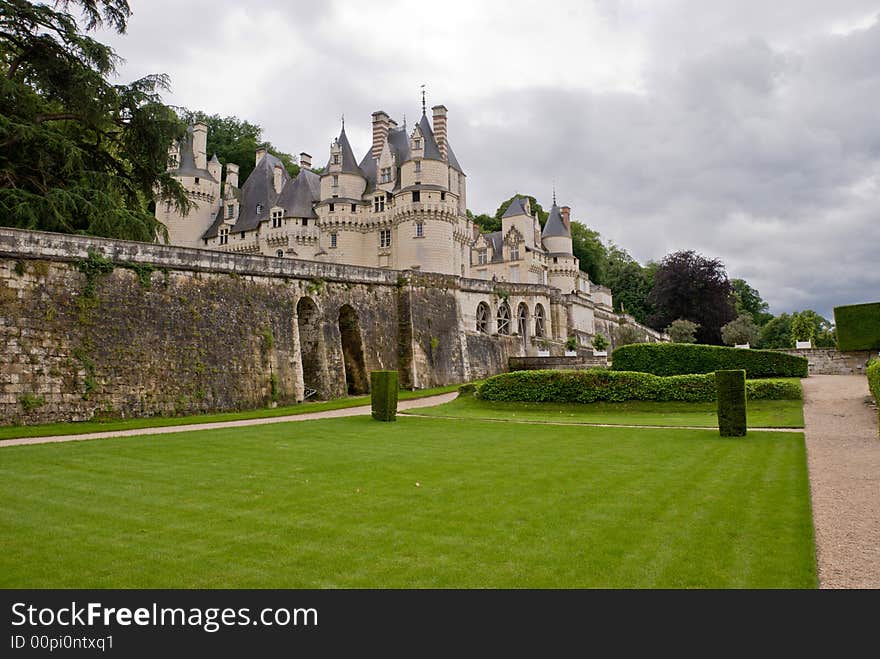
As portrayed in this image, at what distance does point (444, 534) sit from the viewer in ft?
20.3

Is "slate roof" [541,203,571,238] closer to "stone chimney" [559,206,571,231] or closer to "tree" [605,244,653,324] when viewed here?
"stone chimney" [559,206,571,231]

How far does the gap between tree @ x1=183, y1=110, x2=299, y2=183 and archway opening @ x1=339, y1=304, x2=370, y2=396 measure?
33.6 m

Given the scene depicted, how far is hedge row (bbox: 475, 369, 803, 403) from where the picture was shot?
20.5 m

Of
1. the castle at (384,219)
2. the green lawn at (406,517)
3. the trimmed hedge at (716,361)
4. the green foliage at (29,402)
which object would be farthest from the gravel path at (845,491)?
the castle at (384,219)

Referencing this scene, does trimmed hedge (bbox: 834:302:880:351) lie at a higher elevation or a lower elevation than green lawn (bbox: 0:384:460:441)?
higher

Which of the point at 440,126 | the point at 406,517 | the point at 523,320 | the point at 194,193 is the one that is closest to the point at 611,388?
the point at 406,517

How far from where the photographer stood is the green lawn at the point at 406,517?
507 centimetres

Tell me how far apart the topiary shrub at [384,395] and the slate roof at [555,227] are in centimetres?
3799

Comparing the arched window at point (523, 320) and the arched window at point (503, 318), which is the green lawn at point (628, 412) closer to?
the arched window at point (503, 318)

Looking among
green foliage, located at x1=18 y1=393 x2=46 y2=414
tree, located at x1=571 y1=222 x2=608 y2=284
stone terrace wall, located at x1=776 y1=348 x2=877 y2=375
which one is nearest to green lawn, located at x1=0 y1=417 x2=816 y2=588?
green foliage, located at x1=18 y1=393 x2=46 y2=414

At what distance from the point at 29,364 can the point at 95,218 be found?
5642 millimetres

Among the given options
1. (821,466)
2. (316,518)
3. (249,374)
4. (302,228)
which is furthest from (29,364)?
(302,228)

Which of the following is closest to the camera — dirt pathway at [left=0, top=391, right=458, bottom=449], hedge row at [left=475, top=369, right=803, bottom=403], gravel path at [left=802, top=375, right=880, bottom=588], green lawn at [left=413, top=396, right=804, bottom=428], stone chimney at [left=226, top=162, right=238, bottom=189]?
gravel path at [left=802, top=375, right=880, bottom=588]
